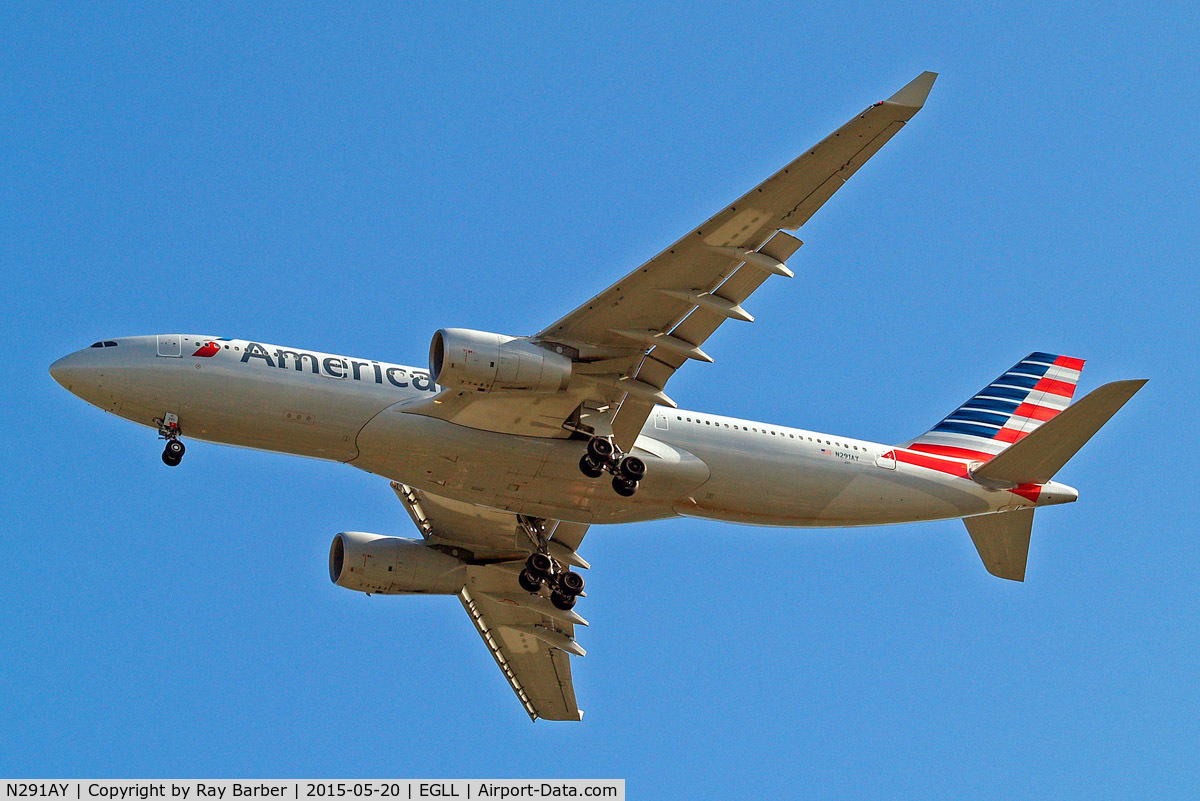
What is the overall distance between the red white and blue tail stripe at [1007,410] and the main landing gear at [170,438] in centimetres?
1921

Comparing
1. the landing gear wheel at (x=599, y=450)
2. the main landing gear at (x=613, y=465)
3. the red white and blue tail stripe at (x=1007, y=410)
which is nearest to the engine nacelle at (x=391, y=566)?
the main landing gear at (x=613, y=465)

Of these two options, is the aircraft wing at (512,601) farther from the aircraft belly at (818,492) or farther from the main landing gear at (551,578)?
the aircraft belly at (818,492)

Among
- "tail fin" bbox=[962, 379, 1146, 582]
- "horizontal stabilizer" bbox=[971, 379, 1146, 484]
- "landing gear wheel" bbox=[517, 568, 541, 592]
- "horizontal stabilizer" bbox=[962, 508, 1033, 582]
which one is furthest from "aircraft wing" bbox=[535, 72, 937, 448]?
"horizontal stabilizer" bbox=[962, 508, 1033, 582]

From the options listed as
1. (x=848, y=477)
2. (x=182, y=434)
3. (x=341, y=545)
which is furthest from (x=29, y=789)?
(x=848, y=477)

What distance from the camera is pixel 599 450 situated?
31344mm

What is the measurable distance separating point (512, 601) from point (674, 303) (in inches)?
555

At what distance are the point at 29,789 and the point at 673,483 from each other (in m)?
15.8

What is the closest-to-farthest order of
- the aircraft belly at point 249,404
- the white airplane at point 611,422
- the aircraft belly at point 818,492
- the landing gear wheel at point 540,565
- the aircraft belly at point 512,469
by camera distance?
the white airplane at point 611,422
the aircraft belly at point 249,404
the aircraft belly at point 512,469
the aircraft belly at point 818,492
the landing gear wheel at point 540,565

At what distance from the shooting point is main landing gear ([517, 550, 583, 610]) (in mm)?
34656

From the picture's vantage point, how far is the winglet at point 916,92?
2616 cm

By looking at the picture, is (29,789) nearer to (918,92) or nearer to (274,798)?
(274,798)

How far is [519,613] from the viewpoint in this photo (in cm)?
4084

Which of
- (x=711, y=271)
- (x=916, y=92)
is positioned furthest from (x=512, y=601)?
(x=916, y=92)

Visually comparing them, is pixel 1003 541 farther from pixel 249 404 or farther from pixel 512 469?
pixel 249 404
